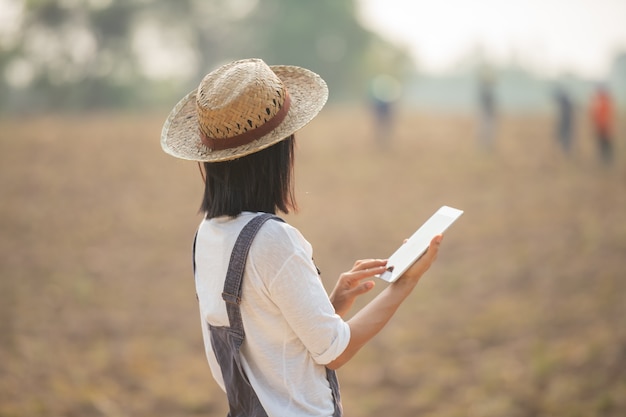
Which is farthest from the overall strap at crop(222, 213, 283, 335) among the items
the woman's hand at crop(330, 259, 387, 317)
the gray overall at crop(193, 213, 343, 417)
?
the woman's hand at crop(330, 259, 387, 317)

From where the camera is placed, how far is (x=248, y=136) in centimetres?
143

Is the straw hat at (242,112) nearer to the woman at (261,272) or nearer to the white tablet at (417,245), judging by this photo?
the woman at (261,272)

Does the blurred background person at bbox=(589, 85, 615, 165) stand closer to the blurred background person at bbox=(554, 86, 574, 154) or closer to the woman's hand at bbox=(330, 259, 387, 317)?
the blurred background person at bbox=(554, 86, 574, 154)

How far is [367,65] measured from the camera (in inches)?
1251

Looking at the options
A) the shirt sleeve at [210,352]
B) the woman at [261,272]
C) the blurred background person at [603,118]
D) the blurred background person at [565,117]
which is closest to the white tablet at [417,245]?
the woman at [261,272]

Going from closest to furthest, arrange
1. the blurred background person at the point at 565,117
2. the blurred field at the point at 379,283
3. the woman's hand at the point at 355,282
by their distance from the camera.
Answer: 1. the woman's hand at the point at 355,282
2. the blurred field at the point at 379,283
3. the blurred background person at the point at 565,117

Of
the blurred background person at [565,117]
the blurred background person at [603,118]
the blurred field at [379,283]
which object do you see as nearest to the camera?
the blurred field at [379,283]

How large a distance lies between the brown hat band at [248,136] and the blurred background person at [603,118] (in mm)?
11238

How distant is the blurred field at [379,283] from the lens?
179 inches

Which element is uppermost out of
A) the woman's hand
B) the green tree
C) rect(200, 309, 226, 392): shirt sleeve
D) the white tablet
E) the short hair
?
the short hair

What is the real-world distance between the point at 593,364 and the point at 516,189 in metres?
6.42

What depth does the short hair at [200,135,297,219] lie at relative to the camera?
4.71 ft

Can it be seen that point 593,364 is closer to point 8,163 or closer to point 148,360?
point 148,360

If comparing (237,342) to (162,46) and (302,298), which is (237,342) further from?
(162,46)
